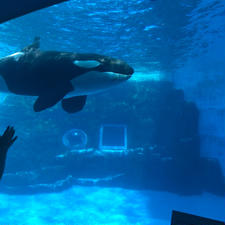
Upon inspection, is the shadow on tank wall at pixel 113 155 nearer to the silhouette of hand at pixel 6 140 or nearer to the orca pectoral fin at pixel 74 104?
the orca pectoral fin at pixel 74 104

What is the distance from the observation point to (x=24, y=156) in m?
20.5

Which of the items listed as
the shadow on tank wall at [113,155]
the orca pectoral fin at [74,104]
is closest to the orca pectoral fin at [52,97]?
the orca pectoral fin at [74,104]

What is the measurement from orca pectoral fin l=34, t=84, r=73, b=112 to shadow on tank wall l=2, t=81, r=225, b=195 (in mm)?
17544

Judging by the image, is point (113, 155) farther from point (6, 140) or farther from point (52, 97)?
point (6, 140)

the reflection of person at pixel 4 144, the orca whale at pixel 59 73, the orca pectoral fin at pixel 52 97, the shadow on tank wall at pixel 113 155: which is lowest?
the reflection of person at pixel 4 144

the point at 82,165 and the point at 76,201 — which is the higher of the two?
the point at 82,165

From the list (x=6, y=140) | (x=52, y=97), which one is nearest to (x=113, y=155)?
(x=52, y=97)

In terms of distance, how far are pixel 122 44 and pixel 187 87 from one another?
23.0 meters

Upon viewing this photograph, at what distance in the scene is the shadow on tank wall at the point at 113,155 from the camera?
20.3m

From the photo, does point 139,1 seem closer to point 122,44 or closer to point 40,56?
point 122,44

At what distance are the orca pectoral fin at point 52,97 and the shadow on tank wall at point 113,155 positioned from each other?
17.5 meters

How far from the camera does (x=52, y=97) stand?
11.5ft

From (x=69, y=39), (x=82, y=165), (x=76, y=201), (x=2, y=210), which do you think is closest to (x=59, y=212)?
(x=76, y=201)

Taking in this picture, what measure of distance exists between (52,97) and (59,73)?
0.39m
